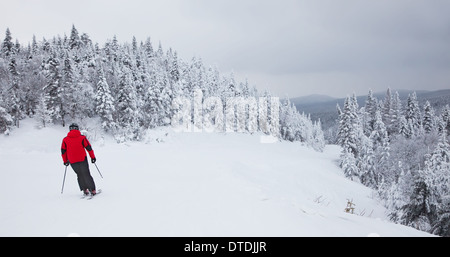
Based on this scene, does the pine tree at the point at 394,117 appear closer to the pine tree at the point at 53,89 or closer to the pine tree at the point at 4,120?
the pine tree at the point at 53,89

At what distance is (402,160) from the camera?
3438 centimetres

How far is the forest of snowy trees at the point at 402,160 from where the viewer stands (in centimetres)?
1467

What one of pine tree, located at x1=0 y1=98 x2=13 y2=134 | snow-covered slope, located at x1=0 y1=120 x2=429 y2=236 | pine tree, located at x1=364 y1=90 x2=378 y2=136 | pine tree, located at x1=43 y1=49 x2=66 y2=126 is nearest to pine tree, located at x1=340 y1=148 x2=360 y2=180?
pine tree, located at x1=364 y1=90 x2=378 y2=136

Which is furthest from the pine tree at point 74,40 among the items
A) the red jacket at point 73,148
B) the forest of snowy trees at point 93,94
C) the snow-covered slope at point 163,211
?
the red jacket at point 73,148

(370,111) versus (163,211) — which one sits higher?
(370,111)

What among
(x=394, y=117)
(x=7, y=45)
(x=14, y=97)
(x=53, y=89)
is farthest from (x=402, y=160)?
(x=7, y=45)

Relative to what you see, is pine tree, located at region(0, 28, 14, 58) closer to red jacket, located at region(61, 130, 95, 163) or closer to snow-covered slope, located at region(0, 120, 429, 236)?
snow-covered slope, located at region(0, 120, 429, 236)

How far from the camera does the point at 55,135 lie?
3619 centimetres

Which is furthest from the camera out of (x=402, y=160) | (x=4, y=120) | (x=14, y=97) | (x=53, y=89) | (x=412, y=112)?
(x=412, y=112)

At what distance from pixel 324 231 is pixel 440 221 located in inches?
597

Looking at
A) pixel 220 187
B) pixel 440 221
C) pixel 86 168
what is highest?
pixel 86 168

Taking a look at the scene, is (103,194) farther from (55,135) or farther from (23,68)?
(23,68)

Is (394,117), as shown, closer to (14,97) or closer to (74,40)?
(14,97)
